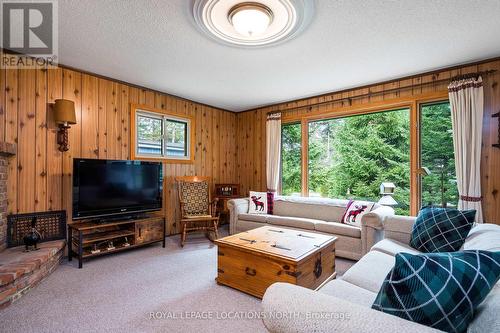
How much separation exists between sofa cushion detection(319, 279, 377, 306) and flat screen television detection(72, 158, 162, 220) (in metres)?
2.93

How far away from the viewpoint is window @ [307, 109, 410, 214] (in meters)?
3.67

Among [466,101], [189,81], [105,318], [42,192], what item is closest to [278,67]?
[189,81]

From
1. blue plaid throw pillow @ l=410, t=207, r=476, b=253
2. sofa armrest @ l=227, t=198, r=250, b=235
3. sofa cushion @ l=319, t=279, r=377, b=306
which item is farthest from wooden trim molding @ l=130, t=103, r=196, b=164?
blue plaid throw pillow @ l=410, t=207, r=476, b=253

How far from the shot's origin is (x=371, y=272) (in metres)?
1.78

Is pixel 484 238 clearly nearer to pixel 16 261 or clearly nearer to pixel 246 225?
pixel 246 225

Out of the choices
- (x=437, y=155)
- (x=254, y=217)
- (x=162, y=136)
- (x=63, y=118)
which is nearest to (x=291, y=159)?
(x=254, y=217)

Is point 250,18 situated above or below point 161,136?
above

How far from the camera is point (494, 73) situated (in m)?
2.92

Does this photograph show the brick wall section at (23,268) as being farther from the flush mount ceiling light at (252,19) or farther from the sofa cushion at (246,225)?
the flush mount ceiling light at (252,19)

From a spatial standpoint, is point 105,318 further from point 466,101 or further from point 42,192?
point 466,101

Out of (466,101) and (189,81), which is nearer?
(466,101)

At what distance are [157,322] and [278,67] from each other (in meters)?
2.99

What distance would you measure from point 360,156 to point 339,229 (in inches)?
55.0

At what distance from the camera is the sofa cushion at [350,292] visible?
56.0 inches
